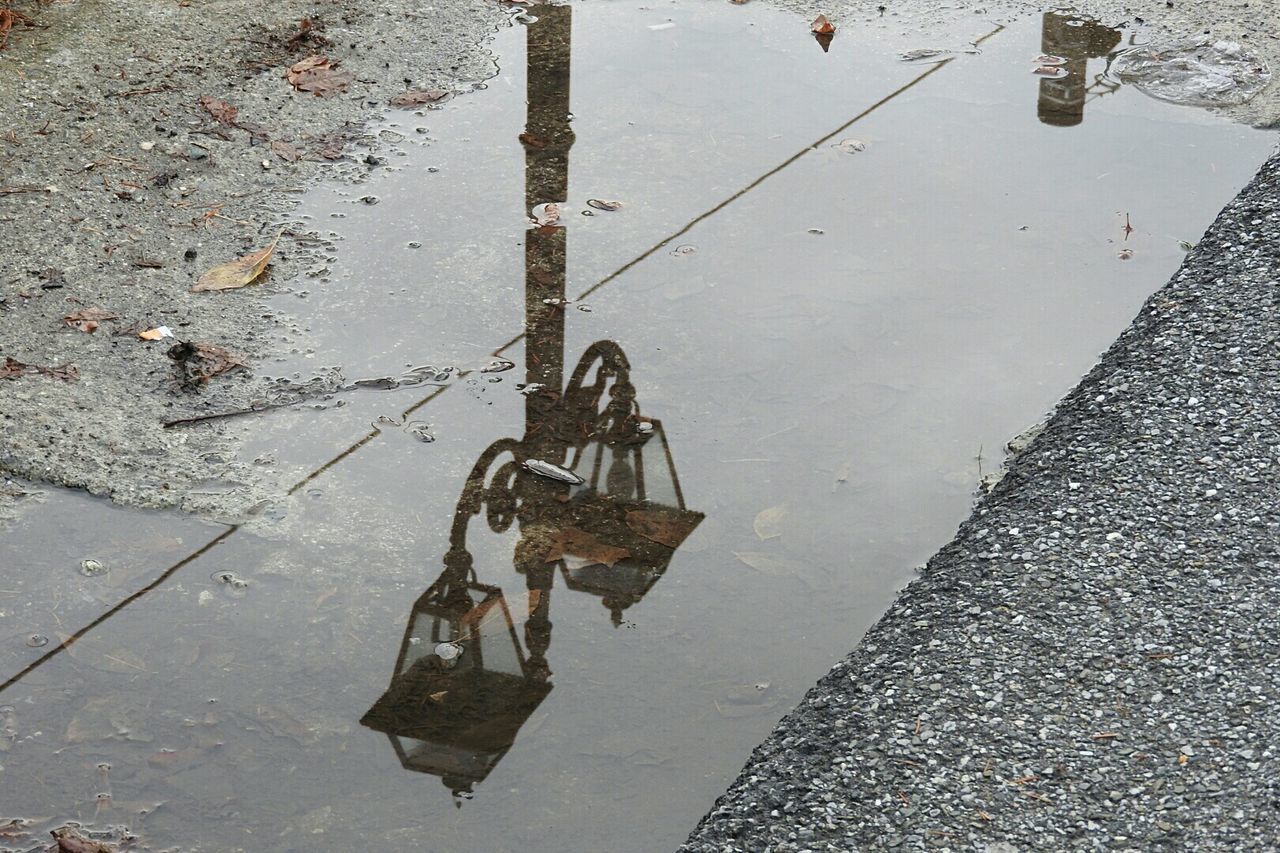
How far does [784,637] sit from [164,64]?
3.46 m

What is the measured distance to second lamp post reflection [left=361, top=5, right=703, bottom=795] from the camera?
2.43m

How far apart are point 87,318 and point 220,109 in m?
1.32

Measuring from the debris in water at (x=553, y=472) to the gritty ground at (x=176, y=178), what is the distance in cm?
62

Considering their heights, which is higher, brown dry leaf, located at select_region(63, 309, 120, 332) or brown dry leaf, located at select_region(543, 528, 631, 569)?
brown dry leaf, located at select_region(63, 309, 120, 332)

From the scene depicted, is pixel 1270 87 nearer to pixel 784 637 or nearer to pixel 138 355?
pixel 784 637

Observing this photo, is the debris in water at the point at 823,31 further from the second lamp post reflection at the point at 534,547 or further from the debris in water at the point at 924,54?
the second lamp post reflection at the point at 534,547

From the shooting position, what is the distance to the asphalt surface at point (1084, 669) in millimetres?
1966

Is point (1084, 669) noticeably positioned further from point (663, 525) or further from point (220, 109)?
point (220, 109)

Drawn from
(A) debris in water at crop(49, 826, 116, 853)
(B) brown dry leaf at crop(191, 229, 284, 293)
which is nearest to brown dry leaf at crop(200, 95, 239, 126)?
(B) brown dry leaf at crop(191, 229, 284, 293)

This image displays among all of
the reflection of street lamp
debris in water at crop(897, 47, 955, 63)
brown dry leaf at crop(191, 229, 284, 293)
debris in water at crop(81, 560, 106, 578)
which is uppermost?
debris in water at crop(897, 47, 955, 63)

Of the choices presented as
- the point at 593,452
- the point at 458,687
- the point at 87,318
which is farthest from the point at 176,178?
the point at 458,687

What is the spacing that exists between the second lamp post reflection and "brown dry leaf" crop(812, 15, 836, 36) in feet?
7.52

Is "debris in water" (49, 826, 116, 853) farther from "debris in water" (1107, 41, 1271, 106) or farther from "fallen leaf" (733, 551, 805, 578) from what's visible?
"debris in water" (1107, 41, 1271, 106)

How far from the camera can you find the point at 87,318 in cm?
342
